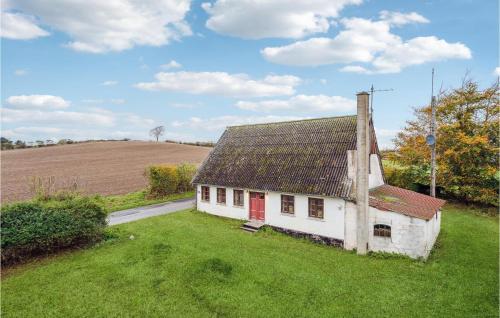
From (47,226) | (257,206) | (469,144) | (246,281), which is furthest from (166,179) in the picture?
(469,144)

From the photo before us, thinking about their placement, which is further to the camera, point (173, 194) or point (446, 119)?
point (173, 194)

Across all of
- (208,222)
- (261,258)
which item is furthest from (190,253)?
(208,222)

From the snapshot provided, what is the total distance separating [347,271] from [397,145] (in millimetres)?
22438

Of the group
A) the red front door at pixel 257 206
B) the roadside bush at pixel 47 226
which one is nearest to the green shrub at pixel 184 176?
the red front door at pixel 257 206

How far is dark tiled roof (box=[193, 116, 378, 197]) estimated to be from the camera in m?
18.7

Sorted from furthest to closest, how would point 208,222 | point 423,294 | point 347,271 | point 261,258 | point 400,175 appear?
1. point 400,175
2. point 208,222
3. point 261,258
4. point 347,271
5. point 423,294

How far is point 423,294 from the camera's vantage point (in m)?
11.9

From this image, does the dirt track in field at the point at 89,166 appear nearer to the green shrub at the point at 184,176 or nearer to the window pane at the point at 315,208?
the green shrub at the point at 184,176

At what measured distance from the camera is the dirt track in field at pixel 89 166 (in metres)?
35.3

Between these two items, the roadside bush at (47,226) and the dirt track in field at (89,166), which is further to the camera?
the dirt track in field at (89,166)

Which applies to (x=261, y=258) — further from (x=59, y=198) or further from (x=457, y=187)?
(x=457, y=187)

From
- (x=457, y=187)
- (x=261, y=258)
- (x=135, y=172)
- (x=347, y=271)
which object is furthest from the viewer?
(x=135, y=172)

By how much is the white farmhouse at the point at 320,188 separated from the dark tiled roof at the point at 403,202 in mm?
56

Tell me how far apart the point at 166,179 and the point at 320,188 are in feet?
64.0
